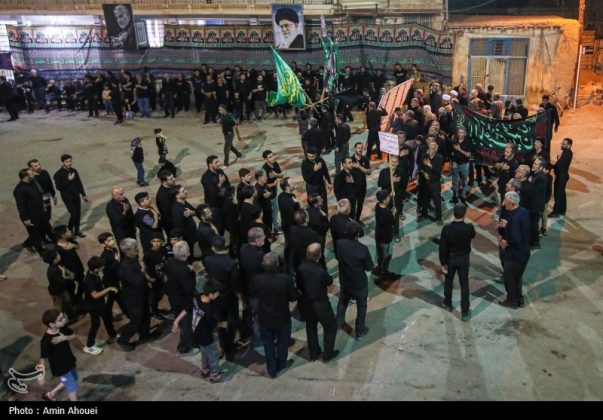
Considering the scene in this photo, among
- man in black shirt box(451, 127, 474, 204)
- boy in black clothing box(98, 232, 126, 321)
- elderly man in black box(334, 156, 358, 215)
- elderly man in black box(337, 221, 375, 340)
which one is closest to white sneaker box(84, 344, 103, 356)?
boy in black clothing box(98, 232, 126, 321)

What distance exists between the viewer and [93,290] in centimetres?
754

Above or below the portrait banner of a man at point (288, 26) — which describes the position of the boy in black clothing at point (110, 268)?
→ below

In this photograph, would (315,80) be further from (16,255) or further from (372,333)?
(372,333)

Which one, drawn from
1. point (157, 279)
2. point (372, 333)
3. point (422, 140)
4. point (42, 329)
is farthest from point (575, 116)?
point (42, 329)

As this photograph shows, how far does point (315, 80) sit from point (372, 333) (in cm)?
1513

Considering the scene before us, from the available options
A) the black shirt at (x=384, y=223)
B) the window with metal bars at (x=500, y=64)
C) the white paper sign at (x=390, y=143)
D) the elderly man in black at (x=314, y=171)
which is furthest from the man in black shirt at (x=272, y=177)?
the window with metal bars at (x=500, y=64)

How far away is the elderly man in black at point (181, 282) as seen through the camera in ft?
23.7

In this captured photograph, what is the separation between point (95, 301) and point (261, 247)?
2358 millimetres

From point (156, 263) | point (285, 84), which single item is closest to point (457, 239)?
point (156, 263)

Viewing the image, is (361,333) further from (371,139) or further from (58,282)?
(371,139)

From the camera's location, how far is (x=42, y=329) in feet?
28.3

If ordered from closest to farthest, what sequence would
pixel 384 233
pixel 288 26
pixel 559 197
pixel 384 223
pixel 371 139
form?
pixel 384 223 → pixel 384 233 → pixel 559 197 → pixel 371 139 → pixel 288 26

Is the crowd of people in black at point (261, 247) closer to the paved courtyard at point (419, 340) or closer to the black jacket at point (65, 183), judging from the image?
the black jacket at point (65, 183)

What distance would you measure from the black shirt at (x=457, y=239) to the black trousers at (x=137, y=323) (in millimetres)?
4294
